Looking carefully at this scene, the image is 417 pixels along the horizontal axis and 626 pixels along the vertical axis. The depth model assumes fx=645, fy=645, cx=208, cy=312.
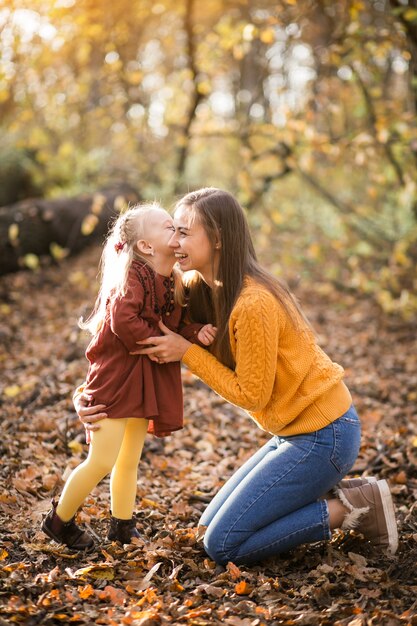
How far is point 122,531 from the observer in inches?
128

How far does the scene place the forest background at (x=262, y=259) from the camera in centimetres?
286

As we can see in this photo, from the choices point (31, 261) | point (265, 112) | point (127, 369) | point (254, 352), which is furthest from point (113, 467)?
point (265, 112)

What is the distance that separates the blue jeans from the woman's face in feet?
3.10

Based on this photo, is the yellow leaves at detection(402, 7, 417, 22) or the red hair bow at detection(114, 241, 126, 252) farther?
the yellow leaves at detection(402, 7, 417, 22)

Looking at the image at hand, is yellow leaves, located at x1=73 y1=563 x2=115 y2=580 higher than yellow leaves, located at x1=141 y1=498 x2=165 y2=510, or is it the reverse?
yellow leaves, located at x1=73 y1=563 x2=115 y2=580

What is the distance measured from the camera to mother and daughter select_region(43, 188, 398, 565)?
9.86 feet

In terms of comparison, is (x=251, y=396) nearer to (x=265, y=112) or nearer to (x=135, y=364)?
(x=135, y=364)

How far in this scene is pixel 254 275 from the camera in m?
3.10

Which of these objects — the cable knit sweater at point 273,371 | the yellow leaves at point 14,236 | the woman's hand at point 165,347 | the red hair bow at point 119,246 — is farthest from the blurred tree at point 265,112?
the woman's hand at point 165,347

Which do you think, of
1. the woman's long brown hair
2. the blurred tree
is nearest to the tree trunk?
the blurred tree

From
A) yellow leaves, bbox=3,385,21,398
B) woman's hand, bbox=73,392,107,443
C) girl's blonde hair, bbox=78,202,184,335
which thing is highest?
girl's blonde hair, bbox=78,202,184,335

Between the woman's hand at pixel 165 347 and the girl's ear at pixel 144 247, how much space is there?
38cm

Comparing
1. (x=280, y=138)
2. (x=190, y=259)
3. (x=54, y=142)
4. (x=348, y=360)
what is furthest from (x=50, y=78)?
(x=190, y=259)

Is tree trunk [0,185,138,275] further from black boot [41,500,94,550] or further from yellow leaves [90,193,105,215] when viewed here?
black boot [41,500,94,550]
